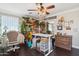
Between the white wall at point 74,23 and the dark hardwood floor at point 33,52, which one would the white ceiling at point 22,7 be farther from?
the dark hardwood floor at point 33,52

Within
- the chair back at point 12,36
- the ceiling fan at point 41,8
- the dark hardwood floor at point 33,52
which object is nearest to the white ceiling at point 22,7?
the ceiling fan at point 41,8

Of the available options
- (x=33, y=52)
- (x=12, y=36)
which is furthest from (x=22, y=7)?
(x=33, y=52)

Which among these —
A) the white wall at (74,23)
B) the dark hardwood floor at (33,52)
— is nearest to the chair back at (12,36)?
the dark hardwood floor at (33,52)

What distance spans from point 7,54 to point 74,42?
119cm

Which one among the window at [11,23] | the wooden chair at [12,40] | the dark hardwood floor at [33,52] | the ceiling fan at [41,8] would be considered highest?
the ceiling fan at [41,8]

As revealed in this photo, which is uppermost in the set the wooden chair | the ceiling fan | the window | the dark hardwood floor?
the ceiling fan

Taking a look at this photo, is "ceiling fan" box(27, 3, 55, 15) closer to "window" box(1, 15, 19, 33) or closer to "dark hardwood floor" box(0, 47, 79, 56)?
"window" box(1, 15, 19, 33)

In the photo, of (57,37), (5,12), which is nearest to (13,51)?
(5,12)

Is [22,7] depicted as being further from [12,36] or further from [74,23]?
[74,23]

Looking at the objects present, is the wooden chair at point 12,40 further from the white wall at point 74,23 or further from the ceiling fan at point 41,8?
the white wall at point 74,23

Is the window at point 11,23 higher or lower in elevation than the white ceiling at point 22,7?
lower

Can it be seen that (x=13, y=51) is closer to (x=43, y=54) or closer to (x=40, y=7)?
(x=43, y=54)

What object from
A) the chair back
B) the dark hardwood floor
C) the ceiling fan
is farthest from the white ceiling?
the dark hardwood floor

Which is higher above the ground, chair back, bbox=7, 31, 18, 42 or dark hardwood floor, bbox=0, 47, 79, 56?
chair back, bbox=7, 31, 18, 42
